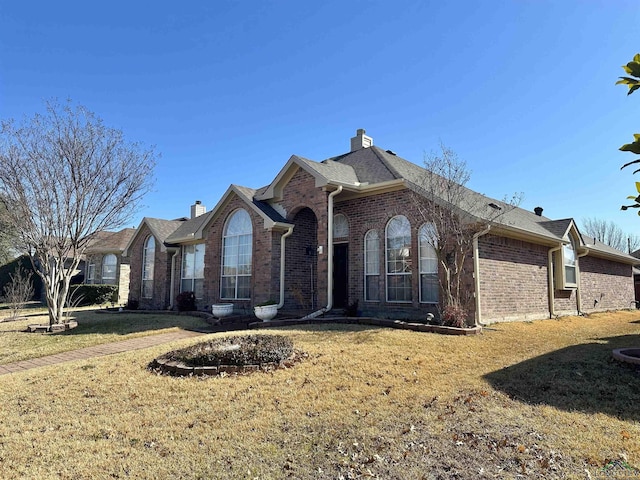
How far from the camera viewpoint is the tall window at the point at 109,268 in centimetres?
2889

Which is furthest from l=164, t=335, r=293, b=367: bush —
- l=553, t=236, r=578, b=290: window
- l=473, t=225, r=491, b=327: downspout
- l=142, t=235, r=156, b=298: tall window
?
l=142, t=235, r=156, b=298: tall window

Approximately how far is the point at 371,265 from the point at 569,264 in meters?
8.98

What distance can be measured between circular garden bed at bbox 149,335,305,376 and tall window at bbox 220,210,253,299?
774 cm

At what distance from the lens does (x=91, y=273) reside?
3003 centimetres

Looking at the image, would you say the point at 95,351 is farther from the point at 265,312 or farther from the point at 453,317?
the point at 453,317

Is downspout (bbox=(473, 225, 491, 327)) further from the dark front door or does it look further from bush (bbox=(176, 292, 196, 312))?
bush (bbox=(176, 292, 196, 312))

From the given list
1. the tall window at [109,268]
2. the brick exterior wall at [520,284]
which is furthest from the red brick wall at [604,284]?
the tall window at [109,268]

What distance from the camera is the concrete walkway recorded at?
875 cm

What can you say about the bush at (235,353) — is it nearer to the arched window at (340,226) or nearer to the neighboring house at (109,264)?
the arched window at (340,226)

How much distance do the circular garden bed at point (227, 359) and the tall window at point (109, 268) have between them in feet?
76.9

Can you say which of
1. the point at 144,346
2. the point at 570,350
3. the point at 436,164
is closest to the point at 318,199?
the point at 436,164

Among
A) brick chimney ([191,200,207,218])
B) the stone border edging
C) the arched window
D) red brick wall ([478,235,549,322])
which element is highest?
brick chimney ([191,200,207,218])

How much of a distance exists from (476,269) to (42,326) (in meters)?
13.7

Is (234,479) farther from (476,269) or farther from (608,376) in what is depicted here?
(476,269)
